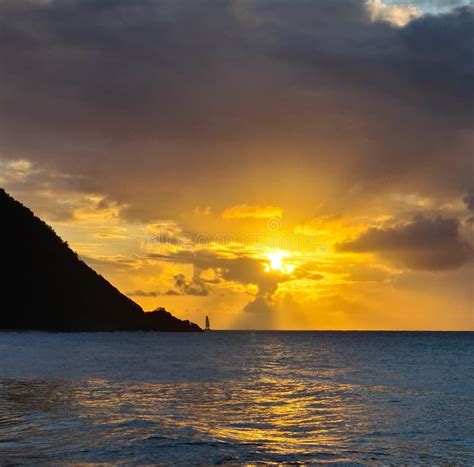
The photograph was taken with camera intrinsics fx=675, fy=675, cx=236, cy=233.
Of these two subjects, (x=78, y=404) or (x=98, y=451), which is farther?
(x=78, y=404)


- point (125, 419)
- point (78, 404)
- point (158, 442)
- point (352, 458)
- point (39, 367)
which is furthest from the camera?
point (39, 367)

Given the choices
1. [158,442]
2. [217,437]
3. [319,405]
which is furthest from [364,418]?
[158,442]

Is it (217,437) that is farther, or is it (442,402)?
(442,402)

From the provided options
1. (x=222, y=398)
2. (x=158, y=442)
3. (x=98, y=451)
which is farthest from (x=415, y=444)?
(x=222, y=398)

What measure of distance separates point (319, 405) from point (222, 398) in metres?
6.35

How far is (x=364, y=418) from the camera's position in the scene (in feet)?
109

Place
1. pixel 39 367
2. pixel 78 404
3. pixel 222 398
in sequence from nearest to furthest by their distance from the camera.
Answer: pixel 78 404 < pixel 222 398 < pixel 39 367

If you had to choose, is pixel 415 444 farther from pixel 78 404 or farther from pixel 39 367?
pixel 39 367

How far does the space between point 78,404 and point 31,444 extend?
39.8ft

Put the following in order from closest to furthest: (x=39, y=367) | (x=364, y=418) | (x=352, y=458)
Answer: (x=352, y=458) → (x=364, y=418) → (x=39, y=367)

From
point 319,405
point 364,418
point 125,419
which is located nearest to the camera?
point 125,419

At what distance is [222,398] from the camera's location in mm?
41469

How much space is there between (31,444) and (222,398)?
19.1m

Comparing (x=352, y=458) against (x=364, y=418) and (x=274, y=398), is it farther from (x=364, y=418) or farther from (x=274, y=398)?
(x=274, y=398)
